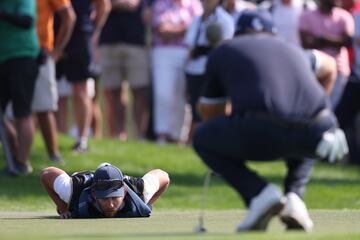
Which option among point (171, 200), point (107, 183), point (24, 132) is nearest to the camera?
point (107, 183)

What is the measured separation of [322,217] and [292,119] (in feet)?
8.12

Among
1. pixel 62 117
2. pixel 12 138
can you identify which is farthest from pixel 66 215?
pixel 62 117

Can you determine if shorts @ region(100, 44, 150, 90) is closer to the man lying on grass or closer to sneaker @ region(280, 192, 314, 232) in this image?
the man lying on grass

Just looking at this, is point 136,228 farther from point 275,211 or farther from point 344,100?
point 344,100

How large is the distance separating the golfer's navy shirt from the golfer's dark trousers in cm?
9

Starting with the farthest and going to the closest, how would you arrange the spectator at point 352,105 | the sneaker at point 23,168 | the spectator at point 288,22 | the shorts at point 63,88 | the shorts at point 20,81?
the spectator at point 288,22 < the shorts at point 63,88 < the spectator at point 352,105 < the sneaker at point 23,168 < the shorts at point 20,81

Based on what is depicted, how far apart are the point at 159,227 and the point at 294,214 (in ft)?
4.18

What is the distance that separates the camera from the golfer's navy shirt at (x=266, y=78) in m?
9.09

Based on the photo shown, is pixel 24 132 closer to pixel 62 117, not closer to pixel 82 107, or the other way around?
pixel 82 107

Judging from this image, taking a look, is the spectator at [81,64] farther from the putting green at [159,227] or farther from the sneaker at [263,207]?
the sneaker at [263,207]

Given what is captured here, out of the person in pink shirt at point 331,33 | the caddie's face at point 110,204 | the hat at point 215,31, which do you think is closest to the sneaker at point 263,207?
the caddie's face at point 110,204

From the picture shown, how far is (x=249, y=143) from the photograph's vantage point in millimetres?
9109

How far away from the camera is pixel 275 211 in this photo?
29.7 ft

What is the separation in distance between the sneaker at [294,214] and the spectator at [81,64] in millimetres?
8463
